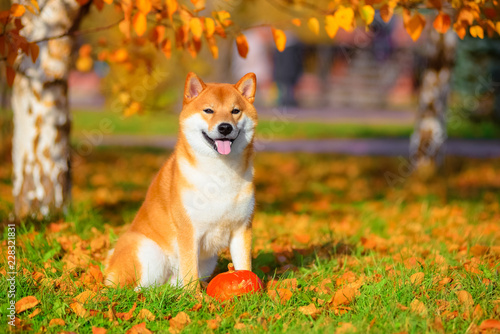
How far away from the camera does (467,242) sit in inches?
180

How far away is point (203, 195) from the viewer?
329 cm

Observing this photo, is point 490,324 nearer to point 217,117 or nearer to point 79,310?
point 217,117

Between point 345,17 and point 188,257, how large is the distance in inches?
77.4

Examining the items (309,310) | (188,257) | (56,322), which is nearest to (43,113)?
(188,257)

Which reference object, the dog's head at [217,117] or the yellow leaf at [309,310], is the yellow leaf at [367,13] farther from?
the yellow leaf at [309,310]

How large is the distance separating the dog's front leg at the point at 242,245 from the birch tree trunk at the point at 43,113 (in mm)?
2387

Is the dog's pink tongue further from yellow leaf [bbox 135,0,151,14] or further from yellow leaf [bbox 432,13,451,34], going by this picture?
yellow leaf [bbox 432,13,451,34]

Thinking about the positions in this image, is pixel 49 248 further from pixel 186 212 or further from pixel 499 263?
pixel 499 263

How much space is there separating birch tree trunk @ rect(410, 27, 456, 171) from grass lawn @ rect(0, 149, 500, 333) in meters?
0.69

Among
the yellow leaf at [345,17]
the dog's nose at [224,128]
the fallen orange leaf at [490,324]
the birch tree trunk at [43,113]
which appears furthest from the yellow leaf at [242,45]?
the fallen orange leaf at [490,324]

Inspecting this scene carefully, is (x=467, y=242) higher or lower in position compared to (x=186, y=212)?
lower

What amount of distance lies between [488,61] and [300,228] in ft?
40.9

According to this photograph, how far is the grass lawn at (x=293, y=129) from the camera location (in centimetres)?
1459

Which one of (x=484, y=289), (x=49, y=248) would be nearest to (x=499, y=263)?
(x=484, y=289)
